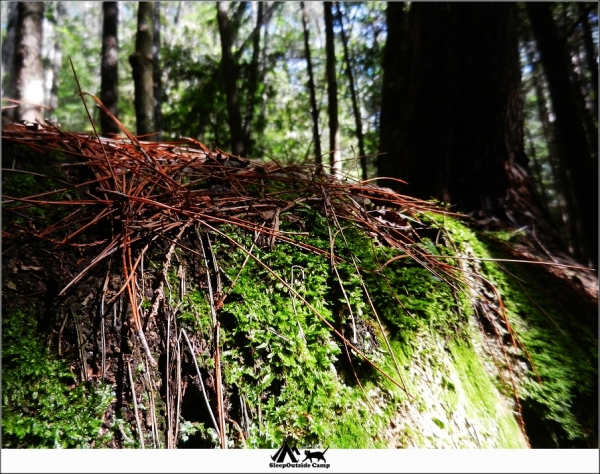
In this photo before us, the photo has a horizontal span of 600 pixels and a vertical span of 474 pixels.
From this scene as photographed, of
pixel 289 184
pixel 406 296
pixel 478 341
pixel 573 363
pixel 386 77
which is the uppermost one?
pixel 386 77

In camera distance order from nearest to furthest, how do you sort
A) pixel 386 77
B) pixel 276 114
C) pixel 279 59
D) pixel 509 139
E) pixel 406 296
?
pixel 406 296 < pixel 509 139 < pixel 386 77 < pixel 279 59 < pixel 276 114

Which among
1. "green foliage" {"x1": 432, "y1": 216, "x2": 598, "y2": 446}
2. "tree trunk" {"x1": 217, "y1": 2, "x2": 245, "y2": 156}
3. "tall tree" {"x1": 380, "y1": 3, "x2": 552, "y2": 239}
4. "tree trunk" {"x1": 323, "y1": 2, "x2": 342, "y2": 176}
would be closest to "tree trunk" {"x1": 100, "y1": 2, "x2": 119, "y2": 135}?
"tree trunk" {"x1": 217, "y1": 2, "x2": 245, "y2": 156}

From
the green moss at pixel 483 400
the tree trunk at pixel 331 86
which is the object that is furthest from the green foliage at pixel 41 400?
the tree trunk at pixel 331 86

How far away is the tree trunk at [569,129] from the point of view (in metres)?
3.11

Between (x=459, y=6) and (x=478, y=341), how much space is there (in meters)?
2.23

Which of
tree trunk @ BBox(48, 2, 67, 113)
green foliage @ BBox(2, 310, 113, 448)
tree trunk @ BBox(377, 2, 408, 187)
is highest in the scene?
tree trunk @ BBox(48, 2, 67, 113)

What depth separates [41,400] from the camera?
33.5 inches

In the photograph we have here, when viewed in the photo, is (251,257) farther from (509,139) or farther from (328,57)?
(328,57)

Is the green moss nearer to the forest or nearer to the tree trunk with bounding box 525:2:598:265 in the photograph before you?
the forest

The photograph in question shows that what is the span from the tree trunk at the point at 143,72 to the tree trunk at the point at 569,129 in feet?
15.9

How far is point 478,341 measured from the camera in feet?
4.50

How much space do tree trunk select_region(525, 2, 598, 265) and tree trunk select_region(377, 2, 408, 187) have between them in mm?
1416

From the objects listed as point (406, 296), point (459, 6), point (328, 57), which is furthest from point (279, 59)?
point (406, 296)

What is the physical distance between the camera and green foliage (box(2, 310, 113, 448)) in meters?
0.81
